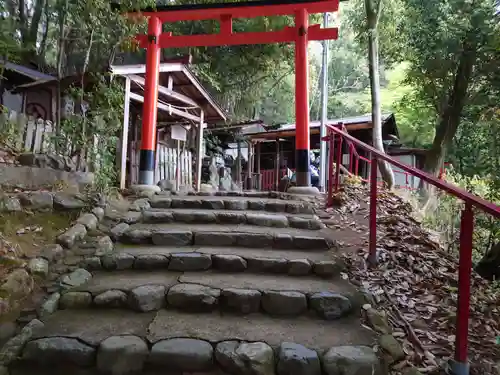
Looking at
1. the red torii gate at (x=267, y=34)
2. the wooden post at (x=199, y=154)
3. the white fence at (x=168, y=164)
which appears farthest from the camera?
the wooden post at (x=199, y=154)

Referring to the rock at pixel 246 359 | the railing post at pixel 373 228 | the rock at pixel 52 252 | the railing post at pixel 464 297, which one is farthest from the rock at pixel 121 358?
the railing post at pixel 373 228

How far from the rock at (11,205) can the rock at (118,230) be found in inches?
36.7

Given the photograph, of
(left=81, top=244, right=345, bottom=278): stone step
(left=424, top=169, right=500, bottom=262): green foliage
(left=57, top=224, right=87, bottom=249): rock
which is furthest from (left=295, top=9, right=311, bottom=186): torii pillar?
(left=57, top=224, right=87, bottom=249): rock

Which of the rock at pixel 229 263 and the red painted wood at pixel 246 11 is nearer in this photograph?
the rock at pixel 229 263

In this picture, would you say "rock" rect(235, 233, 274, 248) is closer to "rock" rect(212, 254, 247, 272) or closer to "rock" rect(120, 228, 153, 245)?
"rock" rect(212, 254, 247, 272)

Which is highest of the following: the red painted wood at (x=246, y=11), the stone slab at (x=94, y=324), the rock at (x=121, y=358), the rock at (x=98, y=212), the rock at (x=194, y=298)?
the red painted wood at (x=246, y=11)

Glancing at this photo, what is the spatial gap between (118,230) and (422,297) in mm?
3009

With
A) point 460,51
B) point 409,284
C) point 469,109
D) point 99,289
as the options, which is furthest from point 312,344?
point 469,109

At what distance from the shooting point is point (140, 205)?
4.60m

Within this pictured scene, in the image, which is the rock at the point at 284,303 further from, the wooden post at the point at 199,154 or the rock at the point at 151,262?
the wooden post at the point at 199,154

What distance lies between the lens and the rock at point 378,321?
236cm

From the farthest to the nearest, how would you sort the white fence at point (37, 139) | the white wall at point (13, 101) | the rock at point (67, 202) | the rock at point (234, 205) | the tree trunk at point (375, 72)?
the white wall at point (13, 101) < the tree trunk at point (375, 72) < the white fence at point (37, 139) < the rock at point (234, 205) < the rock at point (67, 202)

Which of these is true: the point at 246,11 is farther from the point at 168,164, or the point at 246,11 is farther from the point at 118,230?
Answer: the point at 168,164

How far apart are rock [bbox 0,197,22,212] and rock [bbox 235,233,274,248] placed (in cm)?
226
